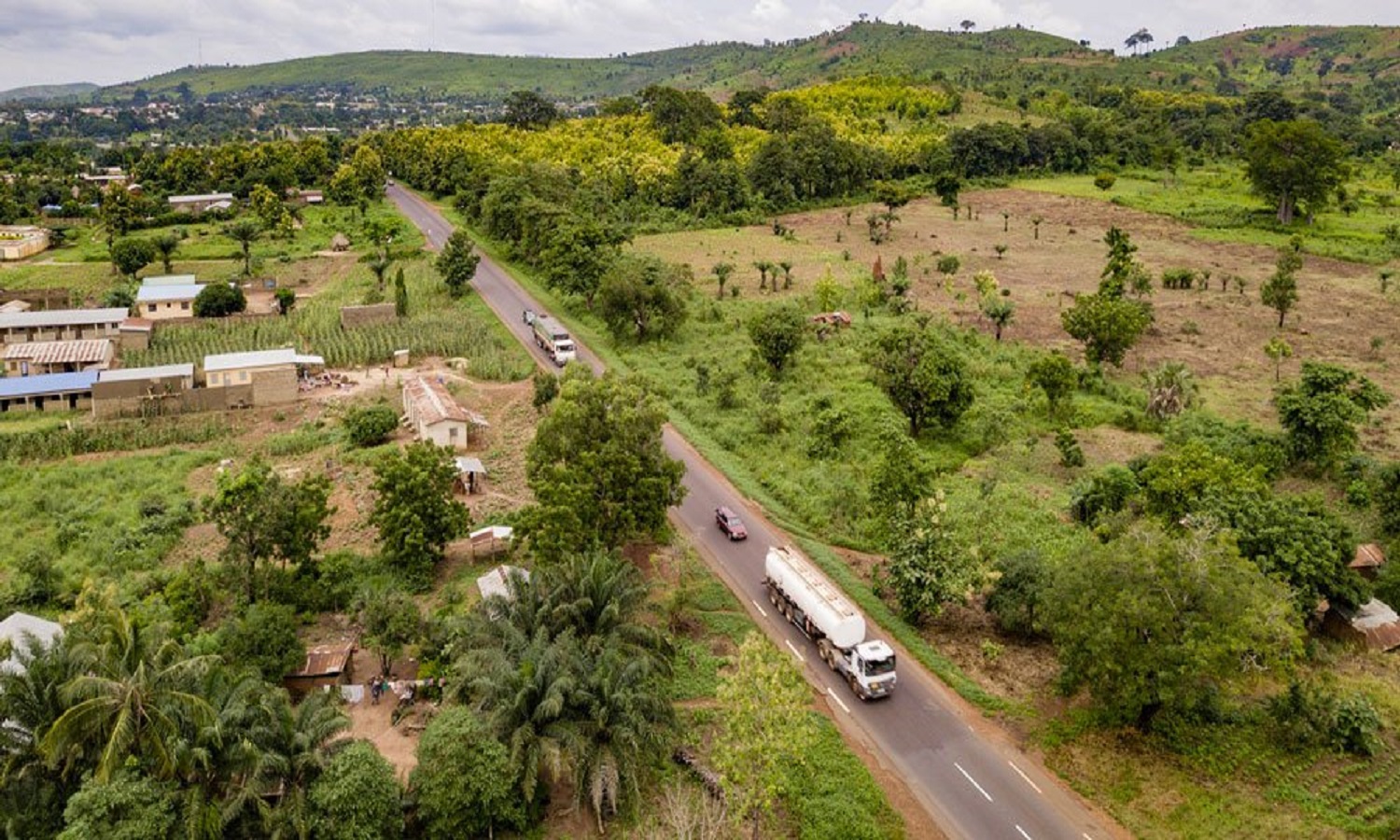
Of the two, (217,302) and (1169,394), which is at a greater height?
(217,302)

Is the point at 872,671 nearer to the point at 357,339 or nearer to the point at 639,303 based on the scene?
the point at 639,303

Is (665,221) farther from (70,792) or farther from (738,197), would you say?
(70,792)

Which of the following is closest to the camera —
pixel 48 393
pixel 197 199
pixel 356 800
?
pixel 356 800

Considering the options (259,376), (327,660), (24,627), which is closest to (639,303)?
(259,376)

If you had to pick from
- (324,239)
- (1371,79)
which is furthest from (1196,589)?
(1371,79)

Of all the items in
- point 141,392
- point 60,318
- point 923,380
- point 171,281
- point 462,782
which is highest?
point 171,281

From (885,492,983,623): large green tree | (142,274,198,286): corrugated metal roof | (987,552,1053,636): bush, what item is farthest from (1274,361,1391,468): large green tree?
(142,274,198,286): corrugated metal roof

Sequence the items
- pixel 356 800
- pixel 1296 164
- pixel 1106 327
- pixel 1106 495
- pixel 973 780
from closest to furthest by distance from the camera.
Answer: pixel 356 800 → pixel 973 780 → pixel 1106 495 → pixel 1106 327 → pixel 1296 164
